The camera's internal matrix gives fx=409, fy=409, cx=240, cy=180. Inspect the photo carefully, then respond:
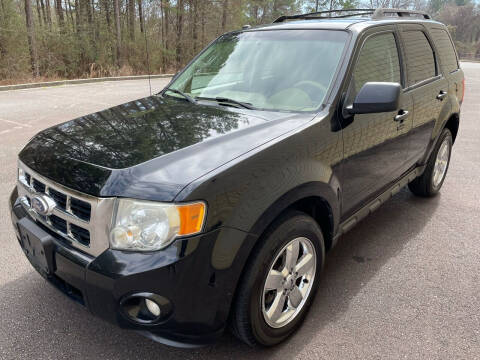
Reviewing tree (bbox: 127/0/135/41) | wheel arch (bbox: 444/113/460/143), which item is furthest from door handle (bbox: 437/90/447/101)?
tree (bbox: 127/0/135/41)

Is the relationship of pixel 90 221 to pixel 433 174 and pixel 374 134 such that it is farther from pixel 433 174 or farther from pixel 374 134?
pixel 433 174

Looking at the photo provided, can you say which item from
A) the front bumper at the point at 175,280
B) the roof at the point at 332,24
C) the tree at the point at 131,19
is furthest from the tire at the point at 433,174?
the tree at the point at 131,19

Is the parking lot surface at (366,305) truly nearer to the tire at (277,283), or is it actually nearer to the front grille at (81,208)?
the tire at (277,283)

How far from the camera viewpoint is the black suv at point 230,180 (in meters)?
1.83

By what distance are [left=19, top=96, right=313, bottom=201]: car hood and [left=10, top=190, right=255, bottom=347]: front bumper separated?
0.92 ft

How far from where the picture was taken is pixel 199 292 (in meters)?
1.86

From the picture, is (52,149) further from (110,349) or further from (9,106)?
(9,106)

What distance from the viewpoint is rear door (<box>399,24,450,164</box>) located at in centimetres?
350

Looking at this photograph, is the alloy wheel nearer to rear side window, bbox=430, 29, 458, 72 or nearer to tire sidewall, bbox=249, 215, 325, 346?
tire sidewall, bbox=249, 215, 325, 346

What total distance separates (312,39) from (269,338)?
83.1 inches

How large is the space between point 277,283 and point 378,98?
127cm

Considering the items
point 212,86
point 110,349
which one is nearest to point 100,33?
point 212,86

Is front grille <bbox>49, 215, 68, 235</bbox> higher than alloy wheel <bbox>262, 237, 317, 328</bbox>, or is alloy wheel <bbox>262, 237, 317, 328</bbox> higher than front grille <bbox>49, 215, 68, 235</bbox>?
front grille <bbox>49, 215, 68, 235</bbox>

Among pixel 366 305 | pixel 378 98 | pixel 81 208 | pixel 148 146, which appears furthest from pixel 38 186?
pixel 366 305
